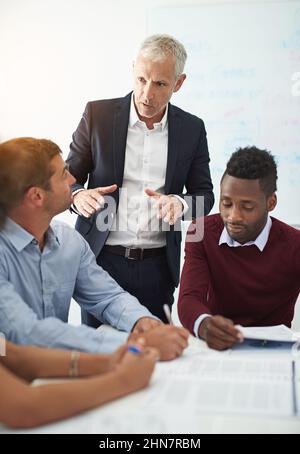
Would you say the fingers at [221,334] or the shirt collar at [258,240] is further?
the shirt collar at [258,240]

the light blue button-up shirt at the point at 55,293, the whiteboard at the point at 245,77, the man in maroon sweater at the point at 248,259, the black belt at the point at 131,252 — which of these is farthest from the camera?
the whiteboard at the point at 245,77

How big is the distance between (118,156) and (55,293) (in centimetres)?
74

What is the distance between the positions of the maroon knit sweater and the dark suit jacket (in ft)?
1.18

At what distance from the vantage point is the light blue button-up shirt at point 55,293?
1555mm

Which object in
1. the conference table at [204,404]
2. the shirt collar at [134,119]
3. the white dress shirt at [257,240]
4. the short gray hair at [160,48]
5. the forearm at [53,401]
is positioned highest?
the short gray hair at [160,48]

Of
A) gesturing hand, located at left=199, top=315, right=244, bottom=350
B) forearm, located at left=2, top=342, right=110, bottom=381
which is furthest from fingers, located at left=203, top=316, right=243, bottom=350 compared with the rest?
forearm, located at left=2, top=342, right=110, bottom=381

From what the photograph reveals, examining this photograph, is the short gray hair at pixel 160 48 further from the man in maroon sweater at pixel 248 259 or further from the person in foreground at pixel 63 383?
the person in foreground at pixel 63 383

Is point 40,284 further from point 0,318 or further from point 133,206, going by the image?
point 133,206

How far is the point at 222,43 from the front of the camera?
11.7 feet

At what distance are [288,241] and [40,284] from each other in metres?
0.89

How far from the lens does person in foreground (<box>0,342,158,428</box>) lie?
3.75ft

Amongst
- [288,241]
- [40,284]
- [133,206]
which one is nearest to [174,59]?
[133,206]

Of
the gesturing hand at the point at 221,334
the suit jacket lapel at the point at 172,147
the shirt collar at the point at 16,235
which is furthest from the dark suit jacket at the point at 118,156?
the gesturing hand at the point at 221,334

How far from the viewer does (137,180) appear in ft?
7.93
